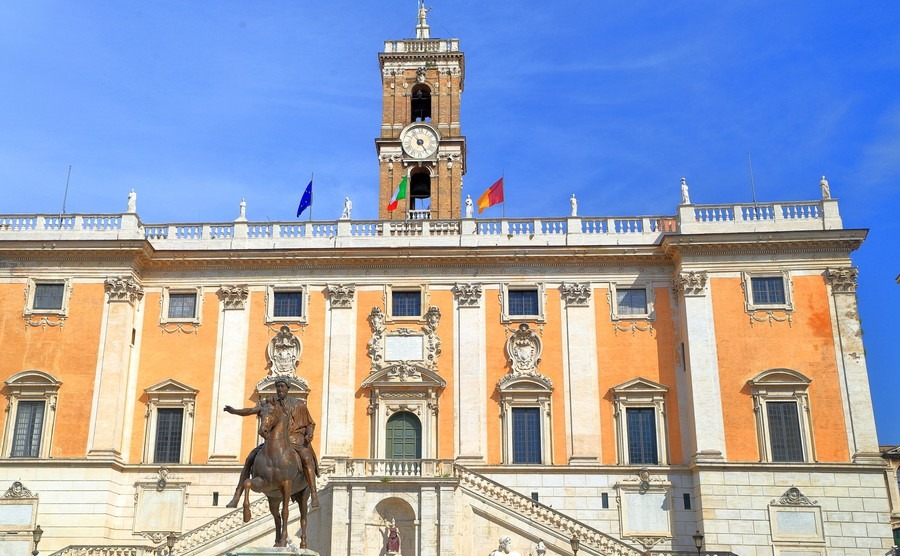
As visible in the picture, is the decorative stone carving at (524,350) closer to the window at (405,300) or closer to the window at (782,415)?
the window at (405,300)

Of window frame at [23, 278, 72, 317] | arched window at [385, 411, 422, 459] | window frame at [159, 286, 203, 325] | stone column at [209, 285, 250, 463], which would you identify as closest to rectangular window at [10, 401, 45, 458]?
window frame at [23, 278, 72, 317]

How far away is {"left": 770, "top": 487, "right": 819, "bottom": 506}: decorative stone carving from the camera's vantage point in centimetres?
3212

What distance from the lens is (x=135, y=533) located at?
33.4 meters

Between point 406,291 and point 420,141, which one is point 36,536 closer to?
point 406,291

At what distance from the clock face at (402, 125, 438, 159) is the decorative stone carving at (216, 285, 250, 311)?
11601mm

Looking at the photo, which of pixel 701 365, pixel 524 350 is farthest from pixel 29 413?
pixel 701 365

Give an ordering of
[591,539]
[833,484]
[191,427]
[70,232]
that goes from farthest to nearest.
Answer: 1. [70,232]
2. [191,427]
3. [833,484]
4. [591,539]

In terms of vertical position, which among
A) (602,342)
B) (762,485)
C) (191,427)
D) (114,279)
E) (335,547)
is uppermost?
(114,279)

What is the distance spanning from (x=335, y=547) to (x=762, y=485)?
14.6 metres

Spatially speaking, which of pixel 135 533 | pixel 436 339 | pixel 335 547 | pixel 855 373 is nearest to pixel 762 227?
pixel 855 373

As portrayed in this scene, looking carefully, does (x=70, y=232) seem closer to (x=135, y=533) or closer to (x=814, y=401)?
(x=135, y=533)

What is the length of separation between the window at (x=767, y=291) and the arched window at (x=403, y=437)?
13.0 meters

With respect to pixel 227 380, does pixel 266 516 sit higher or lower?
lower

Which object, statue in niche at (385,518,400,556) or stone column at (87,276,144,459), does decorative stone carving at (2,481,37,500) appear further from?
statue in niche at (385,518,400,556)
